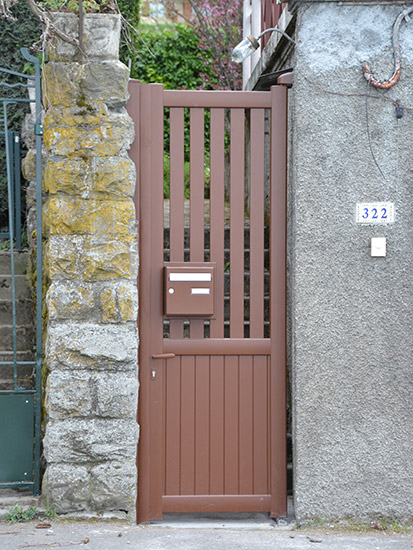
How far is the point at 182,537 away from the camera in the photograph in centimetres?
385

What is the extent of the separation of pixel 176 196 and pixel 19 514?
6.57ft

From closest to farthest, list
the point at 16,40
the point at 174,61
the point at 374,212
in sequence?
the point at 374,212 < the point at 16,40 < the point at 174,61

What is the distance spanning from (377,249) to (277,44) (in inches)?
95.3

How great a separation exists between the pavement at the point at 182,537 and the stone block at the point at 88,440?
0.36 metres

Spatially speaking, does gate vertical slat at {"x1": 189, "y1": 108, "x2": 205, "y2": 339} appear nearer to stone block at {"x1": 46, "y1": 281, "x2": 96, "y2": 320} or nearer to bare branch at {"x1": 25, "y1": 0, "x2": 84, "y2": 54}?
stone block at {"x1": 46, "y1": 281, "x2": 96, "y2": 320}

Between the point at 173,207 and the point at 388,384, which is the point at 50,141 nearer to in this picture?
the point at 173,207

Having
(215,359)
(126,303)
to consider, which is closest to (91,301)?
(126,303)

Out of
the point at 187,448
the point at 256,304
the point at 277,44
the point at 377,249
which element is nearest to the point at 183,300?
the point at 256,304

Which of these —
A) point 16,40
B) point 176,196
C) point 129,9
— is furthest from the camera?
point 129,9

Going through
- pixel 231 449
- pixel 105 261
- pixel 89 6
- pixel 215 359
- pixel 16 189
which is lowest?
pixel 231 449

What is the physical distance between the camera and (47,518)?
396 cm

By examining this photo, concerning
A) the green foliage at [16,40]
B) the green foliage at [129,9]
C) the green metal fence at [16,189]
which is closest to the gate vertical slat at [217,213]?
the green metal fence at [16,189]

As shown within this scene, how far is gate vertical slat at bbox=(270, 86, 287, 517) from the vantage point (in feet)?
13.7

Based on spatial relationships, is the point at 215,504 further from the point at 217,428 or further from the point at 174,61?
the point at 174,61
